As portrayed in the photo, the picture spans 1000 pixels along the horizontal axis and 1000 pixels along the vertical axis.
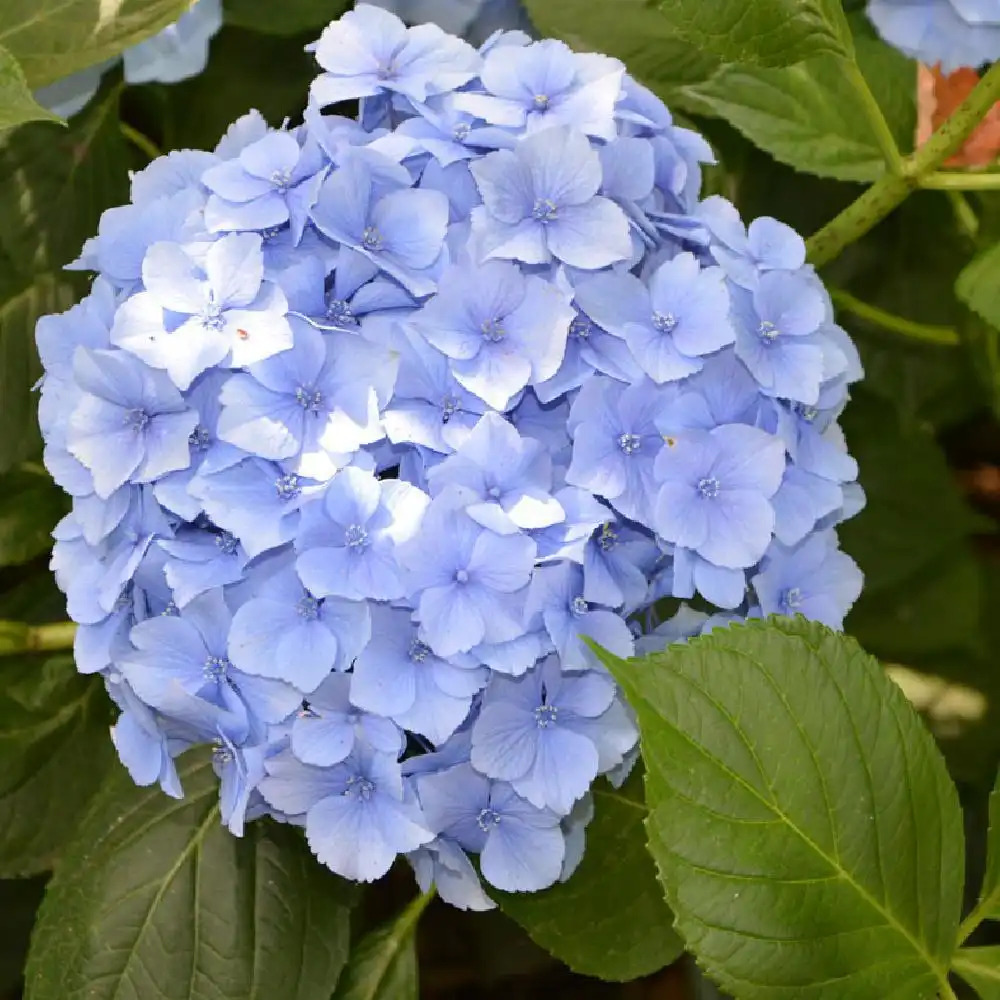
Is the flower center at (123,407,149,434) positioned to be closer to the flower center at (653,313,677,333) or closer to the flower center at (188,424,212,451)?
the flower center at (188,424,212,451)

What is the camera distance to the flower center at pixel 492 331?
26.2 inches

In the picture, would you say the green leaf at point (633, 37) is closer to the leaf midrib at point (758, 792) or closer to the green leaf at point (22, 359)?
the green leaf at point (22, 359)

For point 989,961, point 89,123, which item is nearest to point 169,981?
point 989,961

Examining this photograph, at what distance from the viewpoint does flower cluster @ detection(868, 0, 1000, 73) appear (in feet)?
3.17

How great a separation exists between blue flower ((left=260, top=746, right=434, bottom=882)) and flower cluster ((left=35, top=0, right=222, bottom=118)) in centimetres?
62

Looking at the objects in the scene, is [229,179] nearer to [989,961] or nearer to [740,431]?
[740,431]

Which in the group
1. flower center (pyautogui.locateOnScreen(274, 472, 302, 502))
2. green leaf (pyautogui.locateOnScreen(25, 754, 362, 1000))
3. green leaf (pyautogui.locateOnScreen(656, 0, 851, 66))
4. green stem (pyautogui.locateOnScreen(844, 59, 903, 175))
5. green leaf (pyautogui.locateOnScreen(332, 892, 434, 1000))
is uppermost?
green leaf (pyautogui.locateOnScreen(656, 0, 851, 66))

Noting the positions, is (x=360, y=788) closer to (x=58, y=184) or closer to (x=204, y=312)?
(x=204, y=312)

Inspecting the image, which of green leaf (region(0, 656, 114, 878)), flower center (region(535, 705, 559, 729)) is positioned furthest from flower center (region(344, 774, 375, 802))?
green leaf (region(0, 656, 114, 878))

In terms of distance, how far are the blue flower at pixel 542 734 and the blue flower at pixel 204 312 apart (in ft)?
0.76

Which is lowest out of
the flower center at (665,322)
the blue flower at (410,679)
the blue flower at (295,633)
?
the blue flower at (410,679)

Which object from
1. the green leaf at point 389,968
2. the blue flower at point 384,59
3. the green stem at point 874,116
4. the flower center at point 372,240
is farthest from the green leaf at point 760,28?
the green leaf at point 389,968

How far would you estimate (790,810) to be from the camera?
2.12 ft

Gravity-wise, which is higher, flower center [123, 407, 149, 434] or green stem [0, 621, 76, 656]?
flower center [123, 407, 149, 434]
